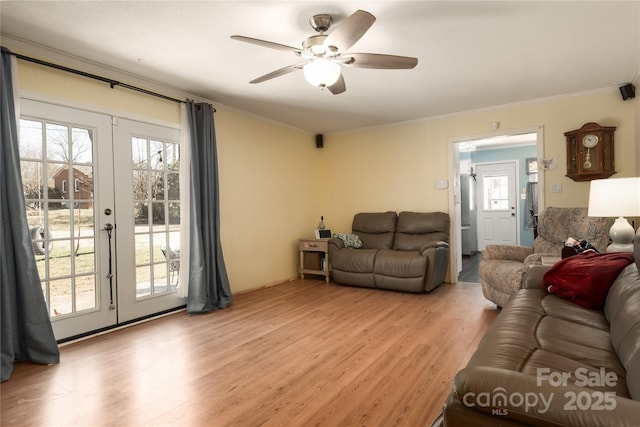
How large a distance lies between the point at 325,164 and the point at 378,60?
12.2 feet

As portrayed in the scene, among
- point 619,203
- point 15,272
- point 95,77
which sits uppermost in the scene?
point 95,77

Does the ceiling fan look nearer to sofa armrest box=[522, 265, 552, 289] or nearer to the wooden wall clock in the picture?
sofa armrest box=[522, 265, 552, 289]

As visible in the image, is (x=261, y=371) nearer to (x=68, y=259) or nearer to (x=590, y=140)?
(x=68, y=259)

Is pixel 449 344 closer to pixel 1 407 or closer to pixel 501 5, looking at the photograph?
pixel 501 5

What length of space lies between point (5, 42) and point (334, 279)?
411cm

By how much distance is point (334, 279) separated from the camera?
198 inches

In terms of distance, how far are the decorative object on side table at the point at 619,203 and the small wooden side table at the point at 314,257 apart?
3.17 metres

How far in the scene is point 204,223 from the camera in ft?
12.6

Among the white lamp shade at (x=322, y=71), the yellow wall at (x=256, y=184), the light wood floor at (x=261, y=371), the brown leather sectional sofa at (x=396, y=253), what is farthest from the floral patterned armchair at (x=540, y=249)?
the yellow wall at (x=256, y=184)

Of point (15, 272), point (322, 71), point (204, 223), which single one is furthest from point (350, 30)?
point (15, 272)

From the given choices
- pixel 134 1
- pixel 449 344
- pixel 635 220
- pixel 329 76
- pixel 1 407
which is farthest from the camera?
pixel 635 220

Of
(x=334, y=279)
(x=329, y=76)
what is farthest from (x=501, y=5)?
(x=334, y=279)

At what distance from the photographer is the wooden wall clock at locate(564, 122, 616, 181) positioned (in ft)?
12.9

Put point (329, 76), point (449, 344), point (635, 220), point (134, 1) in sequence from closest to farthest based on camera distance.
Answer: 1. point (134, 1)
2. point (329, 76)
3. point (449, 344)
4. point (635, 220)
